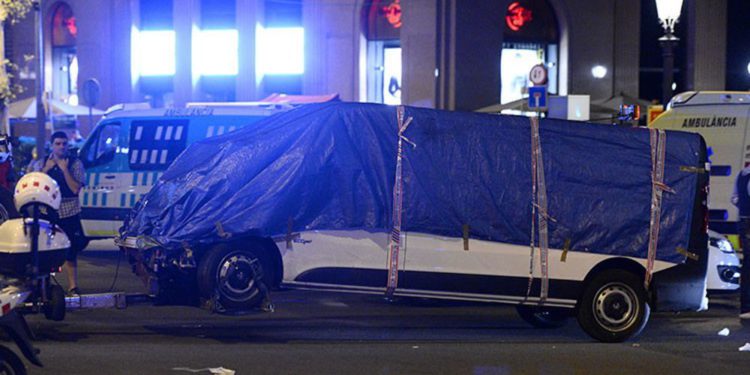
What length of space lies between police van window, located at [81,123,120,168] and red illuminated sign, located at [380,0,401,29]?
16192 millimetres

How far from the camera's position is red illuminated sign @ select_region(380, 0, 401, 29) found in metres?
32.6

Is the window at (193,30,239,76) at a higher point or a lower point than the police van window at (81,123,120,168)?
higher

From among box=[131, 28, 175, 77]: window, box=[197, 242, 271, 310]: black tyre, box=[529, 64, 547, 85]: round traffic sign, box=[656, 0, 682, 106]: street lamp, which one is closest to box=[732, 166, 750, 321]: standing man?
box=[197, 242, 271, 310]: black tyre

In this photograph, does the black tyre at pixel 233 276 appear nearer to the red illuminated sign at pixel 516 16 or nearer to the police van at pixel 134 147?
the police van at pixel 134 147

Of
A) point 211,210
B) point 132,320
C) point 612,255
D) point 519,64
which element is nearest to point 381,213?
point 211,210

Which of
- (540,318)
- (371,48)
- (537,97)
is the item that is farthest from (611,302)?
(371,48)

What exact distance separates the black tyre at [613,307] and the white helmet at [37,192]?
4942 millimetres

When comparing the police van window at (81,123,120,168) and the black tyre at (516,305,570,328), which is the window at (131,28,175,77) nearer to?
the police van window at (81,123,120,168)

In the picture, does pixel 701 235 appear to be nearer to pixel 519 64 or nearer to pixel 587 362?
pixel 587 362

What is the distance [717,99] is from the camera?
15555 mm

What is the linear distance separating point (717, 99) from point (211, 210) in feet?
26.6

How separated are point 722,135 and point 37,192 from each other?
9804mm

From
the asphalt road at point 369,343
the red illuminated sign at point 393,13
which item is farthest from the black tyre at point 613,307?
the red illuminated sign at point 393,13

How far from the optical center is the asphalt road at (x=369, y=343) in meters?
9.34
